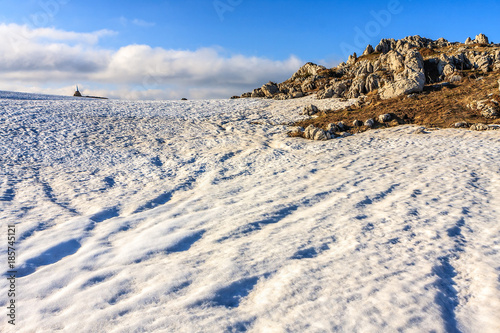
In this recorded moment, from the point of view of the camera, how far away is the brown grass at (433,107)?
19.4 meters

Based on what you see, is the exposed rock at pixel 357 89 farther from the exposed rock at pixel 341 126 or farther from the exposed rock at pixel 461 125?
the exposed rock at pixel 461 125

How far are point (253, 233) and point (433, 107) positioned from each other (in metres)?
19.1

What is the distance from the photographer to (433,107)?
21.1m

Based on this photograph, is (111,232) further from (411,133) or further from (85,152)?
(411,133)

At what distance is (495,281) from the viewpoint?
5875 mm

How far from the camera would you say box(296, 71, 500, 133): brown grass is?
63.7 feet

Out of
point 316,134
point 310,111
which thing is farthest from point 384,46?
point 316,134

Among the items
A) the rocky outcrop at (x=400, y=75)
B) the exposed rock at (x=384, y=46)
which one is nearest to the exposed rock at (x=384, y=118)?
the rocky outcrop at (x=400, y=75)

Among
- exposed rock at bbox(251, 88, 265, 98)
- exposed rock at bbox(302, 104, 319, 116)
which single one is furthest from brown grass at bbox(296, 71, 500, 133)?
exposed rock at bbox(251, 88, 265, 98)

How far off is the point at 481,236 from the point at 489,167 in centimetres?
649

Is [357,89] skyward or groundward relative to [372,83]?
groundward

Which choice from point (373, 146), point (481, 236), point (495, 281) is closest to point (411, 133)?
point (373, 146)

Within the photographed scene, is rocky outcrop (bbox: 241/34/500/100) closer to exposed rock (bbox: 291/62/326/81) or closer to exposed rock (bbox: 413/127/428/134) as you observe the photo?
exposed rock (bbox: 413/127/428/134)

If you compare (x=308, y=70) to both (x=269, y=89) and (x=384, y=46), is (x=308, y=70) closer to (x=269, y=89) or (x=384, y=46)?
(x=269, y=89)
